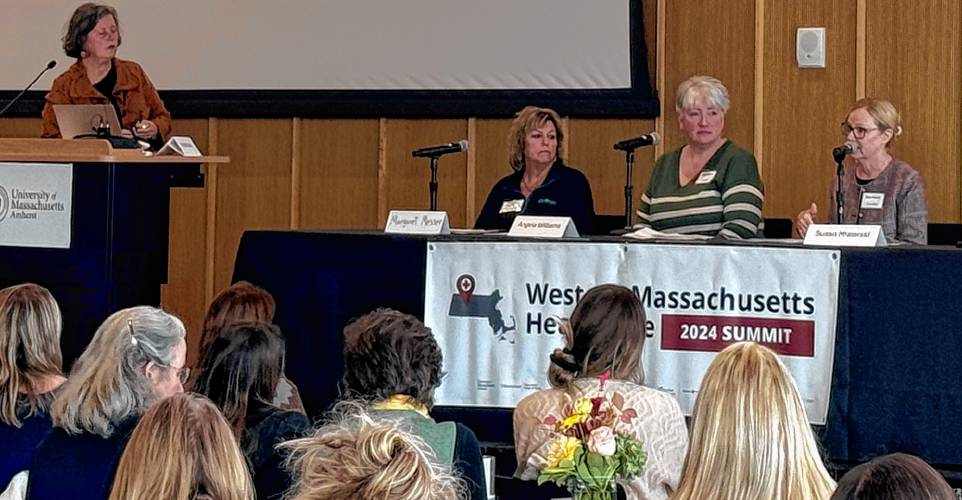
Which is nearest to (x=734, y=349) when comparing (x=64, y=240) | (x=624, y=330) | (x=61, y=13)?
(x=624, y=330)

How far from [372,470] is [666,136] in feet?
16.7

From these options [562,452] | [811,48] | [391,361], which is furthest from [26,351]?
[811,48]

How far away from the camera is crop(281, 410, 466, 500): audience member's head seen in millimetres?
1588

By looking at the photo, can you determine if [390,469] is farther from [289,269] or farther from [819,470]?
[289,269]

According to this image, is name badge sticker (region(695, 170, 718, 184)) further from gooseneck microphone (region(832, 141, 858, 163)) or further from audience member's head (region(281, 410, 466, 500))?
audience member's head (region(281, 410, 466, 500))

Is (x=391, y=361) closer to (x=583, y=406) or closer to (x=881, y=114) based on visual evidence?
(x=583, y=406)

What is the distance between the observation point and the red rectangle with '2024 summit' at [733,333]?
4168 mm

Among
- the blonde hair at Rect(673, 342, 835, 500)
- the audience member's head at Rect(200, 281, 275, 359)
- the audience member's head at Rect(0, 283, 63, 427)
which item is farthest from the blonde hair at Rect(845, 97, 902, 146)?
the audience member's head at Rect(0, 283, 63, 427)

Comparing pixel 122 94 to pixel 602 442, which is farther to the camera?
pixel 122 94

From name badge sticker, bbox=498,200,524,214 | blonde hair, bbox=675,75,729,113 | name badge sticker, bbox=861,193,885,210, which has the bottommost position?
name badge sticker, bbox=498,200,524,214

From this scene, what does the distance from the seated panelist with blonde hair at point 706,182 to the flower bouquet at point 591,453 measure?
94.4 inches

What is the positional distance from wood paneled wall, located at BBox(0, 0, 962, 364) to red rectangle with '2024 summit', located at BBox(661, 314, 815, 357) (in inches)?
85.8

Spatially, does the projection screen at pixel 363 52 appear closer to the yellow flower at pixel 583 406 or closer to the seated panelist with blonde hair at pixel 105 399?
the seated panelist with blonde hair at pixel 105 399

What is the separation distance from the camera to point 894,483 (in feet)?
5.02
